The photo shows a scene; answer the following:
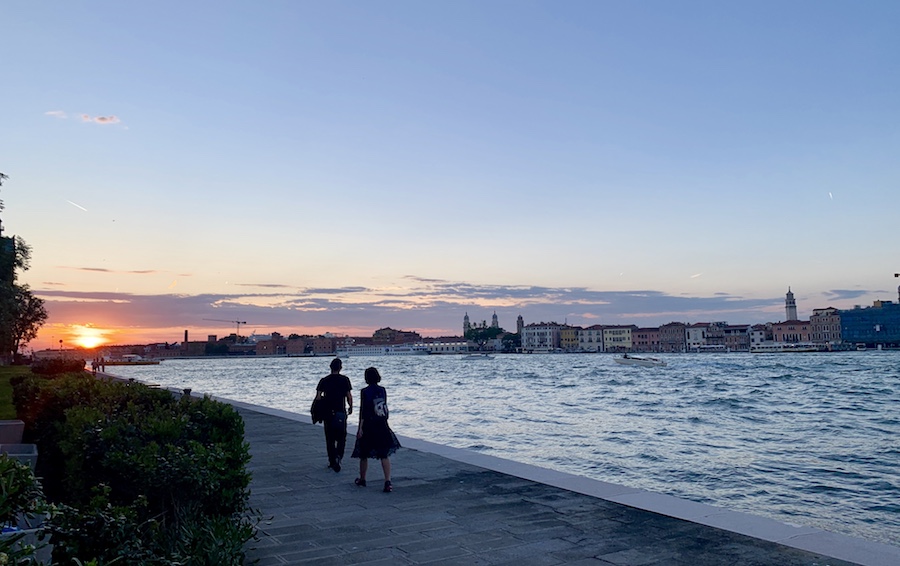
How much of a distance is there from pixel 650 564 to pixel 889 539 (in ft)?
24.0

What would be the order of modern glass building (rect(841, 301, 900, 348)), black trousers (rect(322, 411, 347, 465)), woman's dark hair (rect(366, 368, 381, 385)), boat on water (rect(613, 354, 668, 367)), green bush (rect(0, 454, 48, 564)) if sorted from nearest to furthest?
green bush (rect(0, 454, 48, 564)) < woman's dark hair (rect(366, 368, 381, 385)) < black trousers (rect(322, 411, 347, 465)) < boat on water (rect(613, 354, 668, 367)) < modern glass building (rect(841, 301, 900, 348))

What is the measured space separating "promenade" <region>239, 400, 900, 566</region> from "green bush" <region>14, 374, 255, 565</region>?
100cm

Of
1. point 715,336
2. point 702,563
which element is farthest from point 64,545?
point 715,336

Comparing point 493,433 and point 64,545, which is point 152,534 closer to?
point 64,545

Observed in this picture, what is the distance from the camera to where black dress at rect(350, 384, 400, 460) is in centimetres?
840

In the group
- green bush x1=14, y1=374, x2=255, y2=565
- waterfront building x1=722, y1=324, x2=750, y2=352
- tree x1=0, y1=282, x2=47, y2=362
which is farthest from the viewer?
waterfront building x1=722, y1=324, x2=750, y2=352

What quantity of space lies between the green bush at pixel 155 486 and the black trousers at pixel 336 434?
3.14 metres

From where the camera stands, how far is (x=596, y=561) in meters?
5.38

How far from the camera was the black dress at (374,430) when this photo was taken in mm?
8398

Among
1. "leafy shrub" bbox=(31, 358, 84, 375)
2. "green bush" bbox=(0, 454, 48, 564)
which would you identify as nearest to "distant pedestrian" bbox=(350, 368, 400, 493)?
"green bush" bbox=(0, 454, 48, 564)

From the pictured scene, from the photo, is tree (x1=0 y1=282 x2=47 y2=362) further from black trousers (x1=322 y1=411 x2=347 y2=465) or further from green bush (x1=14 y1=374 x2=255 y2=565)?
green bush (x1=14 y1=374 x2=255 y2=565)

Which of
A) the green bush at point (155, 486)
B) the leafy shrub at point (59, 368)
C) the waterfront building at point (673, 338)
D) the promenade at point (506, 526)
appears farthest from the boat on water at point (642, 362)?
the green bush at point (155, 486)

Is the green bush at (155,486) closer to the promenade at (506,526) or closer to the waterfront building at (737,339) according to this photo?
the promenade at (506,526)

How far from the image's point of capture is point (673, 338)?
19212cm
